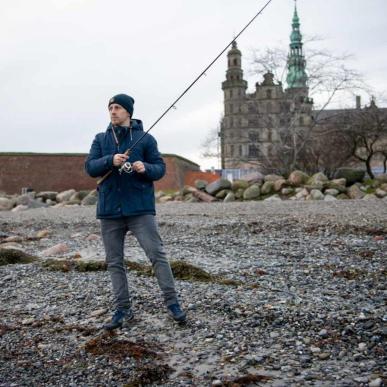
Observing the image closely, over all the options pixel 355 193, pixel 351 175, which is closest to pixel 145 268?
pixel 355 193

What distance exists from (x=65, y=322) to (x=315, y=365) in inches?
94.2

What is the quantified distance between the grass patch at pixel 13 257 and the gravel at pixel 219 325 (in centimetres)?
33

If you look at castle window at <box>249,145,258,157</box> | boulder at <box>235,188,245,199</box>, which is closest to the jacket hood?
boulder at <box>235,188,245,199</box>

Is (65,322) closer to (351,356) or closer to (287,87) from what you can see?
(351,356)

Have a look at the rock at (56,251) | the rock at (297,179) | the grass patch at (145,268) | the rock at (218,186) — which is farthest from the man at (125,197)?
the rock at (218,186)

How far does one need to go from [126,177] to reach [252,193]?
1846cm

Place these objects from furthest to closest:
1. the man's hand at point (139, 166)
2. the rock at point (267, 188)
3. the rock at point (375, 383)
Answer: the rock at point (267, 188) < the man's hand at point (139, 166) < the rock at point (375, 383)

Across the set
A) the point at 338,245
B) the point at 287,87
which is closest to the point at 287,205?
the point at 338,245

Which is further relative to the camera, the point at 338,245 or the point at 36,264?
the point at 338,245

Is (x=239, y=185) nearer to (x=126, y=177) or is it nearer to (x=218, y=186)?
(x=218, y=186)

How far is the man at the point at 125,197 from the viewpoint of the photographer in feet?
14.9

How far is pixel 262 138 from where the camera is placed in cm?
3806

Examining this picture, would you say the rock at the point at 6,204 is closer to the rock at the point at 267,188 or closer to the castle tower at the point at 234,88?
the rock at the point at 267,188

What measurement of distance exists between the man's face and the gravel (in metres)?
1.76
